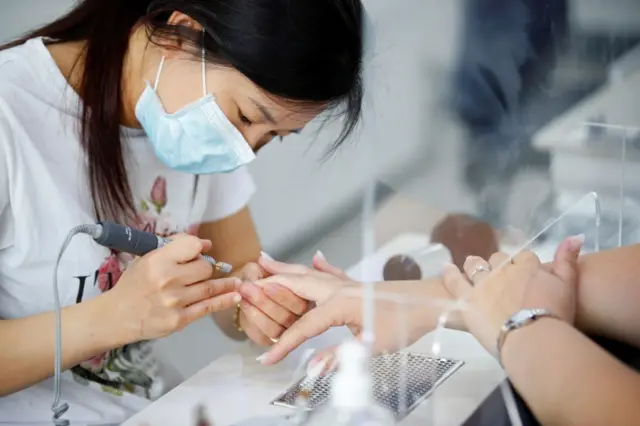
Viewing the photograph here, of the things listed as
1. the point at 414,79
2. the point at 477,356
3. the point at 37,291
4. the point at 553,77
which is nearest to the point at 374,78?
the point at 414,79

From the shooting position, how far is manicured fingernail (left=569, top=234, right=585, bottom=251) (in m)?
0.73

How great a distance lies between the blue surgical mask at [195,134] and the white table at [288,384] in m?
0.19

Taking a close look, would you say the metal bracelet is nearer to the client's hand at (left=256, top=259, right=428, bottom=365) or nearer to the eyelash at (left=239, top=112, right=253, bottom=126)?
the client's hand at (left=256, top=259, right=428, bottom=365)

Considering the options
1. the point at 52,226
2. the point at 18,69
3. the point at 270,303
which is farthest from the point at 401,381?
the point at 18,69

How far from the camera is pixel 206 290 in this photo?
0.83 meters

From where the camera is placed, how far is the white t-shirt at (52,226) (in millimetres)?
824

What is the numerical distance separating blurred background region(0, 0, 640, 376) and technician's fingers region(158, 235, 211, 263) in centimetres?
17

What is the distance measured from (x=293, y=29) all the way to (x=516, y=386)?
0.39 m

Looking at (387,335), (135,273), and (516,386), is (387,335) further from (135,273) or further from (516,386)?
(135,273)

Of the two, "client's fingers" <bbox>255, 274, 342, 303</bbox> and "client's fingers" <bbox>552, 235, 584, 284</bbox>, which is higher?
"client's fingers" <bbox>552, 235, 584, 284</bbox>

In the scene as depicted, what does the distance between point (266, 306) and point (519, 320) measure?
0.99 feet

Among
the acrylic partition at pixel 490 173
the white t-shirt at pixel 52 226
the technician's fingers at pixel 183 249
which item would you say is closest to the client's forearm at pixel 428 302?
the acrylic partition at pixel 490 173

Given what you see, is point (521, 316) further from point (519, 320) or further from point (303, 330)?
point (303, 330)

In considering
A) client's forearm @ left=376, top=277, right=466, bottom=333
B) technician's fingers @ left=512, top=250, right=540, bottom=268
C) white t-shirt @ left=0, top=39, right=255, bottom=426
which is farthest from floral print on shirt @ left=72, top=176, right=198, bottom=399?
technician's fingers @ left=512, top=250, right=540, bottom=268
